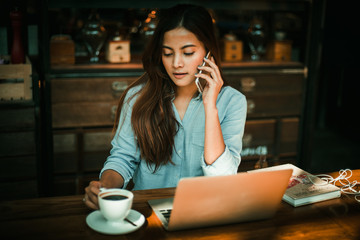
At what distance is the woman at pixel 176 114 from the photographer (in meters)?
1.55

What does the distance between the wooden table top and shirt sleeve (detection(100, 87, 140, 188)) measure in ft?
0.97

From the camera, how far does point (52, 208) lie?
1.23 metres

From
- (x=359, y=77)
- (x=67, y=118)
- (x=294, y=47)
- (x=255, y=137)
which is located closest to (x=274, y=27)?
(x=294, y=47)

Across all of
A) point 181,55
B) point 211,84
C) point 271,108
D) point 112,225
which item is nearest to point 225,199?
point 112,225

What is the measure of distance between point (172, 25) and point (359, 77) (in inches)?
141

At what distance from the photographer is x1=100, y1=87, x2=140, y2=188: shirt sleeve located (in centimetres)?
160

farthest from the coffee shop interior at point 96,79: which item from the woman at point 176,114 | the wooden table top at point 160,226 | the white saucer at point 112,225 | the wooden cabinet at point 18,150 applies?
the white saucer at point 112,225

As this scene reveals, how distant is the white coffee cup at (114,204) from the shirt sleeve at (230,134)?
0.46 m

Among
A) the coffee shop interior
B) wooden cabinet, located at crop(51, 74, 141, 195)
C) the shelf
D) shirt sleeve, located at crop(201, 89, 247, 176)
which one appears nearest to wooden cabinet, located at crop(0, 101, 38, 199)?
the coffee shop interior

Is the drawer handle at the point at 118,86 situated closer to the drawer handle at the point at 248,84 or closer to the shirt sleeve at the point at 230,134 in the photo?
the drawer handle at the point at 248,84

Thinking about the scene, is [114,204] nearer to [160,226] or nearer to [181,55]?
[160,226]

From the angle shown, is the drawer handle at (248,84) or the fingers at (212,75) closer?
the fingers at (212,75)

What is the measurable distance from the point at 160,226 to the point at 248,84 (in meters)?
1.98

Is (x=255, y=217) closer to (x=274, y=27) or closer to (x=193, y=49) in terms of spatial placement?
(x=193, y=49)
